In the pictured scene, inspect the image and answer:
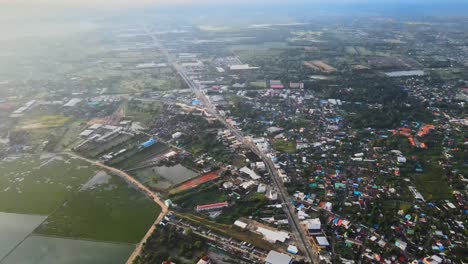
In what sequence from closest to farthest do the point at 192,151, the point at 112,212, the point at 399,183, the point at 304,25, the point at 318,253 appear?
the point at 318,253 < the point at 112,212 < the point at 399,183 < the point at 192,151 < the point at 304,25

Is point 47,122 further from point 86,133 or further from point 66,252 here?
point 66,252

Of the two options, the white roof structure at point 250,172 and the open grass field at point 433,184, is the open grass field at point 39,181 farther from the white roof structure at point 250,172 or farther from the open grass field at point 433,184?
the open grass field at point 433,184

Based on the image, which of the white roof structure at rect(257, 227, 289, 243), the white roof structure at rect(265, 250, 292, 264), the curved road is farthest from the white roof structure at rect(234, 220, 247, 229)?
the curved road

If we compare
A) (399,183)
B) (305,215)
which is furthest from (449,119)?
(305,215)

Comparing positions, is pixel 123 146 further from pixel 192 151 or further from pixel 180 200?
pixel 180 200

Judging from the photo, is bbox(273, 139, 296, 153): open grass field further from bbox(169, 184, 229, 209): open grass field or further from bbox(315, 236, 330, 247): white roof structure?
bbox(315, 236, 330, 247): white roof structure
